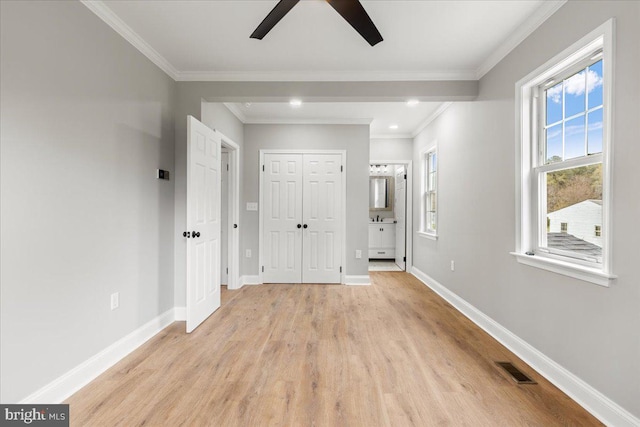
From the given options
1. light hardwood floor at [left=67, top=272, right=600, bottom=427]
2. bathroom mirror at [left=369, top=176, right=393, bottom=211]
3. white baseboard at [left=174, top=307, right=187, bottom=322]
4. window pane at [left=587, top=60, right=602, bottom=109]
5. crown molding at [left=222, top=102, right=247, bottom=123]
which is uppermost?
crown molding at [left=222, top=102, right=247, bottom=123]

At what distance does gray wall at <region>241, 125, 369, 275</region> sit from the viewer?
460 centimetres

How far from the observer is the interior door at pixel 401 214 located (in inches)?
223

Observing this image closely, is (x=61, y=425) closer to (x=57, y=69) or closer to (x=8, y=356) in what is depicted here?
(x=8, y=356)

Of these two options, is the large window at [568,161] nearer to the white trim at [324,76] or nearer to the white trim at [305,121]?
the white trim at [324,76]

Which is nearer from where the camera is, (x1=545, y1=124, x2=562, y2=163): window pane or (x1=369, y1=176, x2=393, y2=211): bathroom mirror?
(x1=545, y1=124, x2=562, y2=163): window pane

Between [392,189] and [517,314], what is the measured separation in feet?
14.9

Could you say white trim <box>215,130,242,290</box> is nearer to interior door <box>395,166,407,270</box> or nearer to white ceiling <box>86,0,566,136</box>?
white ceiling <box>86,0,566,136</box>

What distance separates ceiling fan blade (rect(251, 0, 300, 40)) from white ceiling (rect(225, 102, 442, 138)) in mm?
1798

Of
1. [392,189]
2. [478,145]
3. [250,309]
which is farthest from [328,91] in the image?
[392,189]

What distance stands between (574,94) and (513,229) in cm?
107

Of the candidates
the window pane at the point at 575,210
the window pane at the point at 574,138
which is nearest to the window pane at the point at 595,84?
the window pane at the point at 574,138
